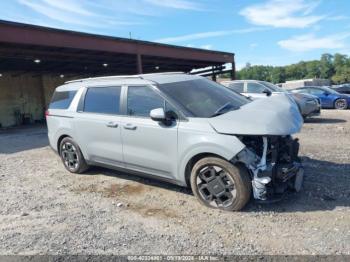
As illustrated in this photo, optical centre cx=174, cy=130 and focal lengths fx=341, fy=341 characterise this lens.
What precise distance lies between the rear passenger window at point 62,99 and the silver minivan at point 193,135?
0.33 m

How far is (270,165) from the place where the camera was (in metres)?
4.25

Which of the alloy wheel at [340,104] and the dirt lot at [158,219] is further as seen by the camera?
the alloy wheel at [340,104]

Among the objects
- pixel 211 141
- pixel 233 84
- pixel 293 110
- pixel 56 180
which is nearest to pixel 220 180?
pixel 211 141

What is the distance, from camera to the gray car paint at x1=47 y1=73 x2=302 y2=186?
4.30 m

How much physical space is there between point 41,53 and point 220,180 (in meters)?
16.1

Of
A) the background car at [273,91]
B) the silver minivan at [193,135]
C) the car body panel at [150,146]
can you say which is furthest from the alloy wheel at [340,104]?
the car body panel at [150,146]

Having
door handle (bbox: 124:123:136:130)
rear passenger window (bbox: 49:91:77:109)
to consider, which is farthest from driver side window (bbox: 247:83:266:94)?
door handle (bbox: 124:123:136:130)

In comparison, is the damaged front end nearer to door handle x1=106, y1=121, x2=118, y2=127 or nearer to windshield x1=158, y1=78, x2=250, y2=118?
windshield x1=158, y1=78, x2=250, y2=118

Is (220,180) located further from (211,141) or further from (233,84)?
(233,84)

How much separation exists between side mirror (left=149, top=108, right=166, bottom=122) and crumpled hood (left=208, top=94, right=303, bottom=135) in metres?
0.66

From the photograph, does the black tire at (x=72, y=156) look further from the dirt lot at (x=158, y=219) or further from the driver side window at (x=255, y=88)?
the driver side window at (x=255, y=88)

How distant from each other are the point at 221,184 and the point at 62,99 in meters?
4.06

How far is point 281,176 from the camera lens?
427cm

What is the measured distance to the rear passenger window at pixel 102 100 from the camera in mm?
5719
